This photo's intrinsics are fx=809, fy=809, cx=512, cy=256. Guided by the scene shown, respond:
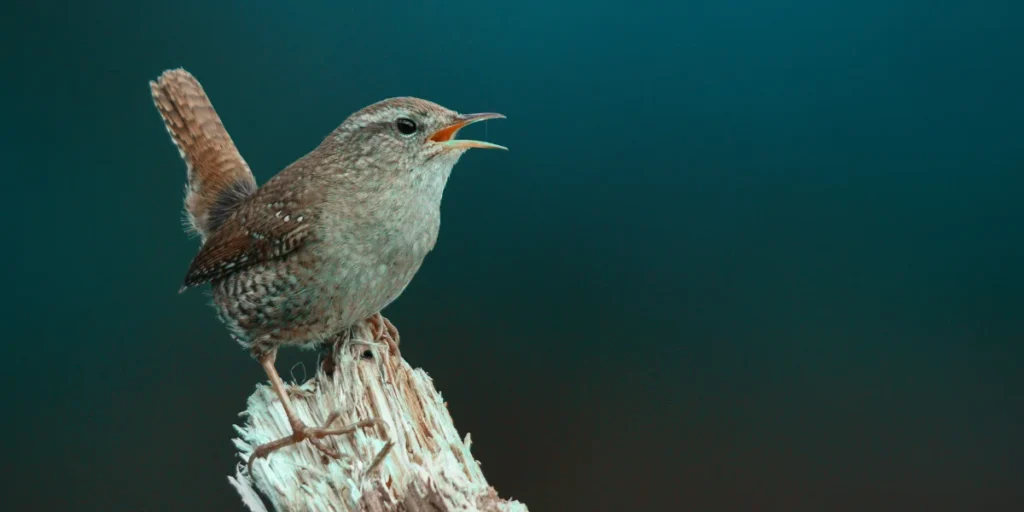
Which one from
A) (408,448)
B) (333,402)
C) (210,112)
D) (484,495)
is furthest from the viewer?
(210,112)

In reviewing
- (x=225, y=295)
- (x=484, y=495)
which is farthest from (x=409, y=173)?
(x=484, y=495)

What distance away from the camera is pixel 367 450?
8.95 ft

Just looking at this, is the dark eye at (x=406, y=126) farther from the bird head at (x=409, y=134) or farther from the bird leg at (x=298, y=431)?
the bird leg at (x=298, y=431)

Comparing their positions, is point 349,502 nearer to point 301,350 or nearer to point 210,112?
point 301,350

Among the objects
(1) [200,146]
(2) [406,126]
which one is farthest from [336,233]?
(1) [200,146]

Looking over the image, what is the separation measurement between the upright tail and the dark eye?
97cm

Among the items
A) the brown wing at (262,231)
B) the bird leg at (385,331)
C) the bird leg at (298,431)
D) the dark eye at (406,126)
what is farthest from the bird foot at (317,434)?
the dark eye at (406,126)

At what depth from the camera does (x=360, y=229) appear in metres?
2.78

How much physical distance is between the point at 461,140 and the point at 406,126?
0.67 ft

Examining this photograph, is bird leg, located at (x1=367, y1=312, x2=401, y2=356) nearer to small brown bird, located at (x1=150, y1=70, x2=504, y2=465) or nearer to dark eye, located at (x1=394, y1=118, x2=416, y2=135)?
small brown bird, located at (x1=150, y1=70, x2=504, y2=465)

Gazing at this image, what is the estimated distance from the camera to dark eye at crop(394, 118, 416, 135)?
2795 mm

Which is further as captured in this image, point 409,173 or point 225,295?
point 225,295

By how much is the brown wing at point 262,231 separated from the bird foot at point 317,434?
0.61 metres

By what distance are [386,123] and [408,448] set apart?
1120 mm
